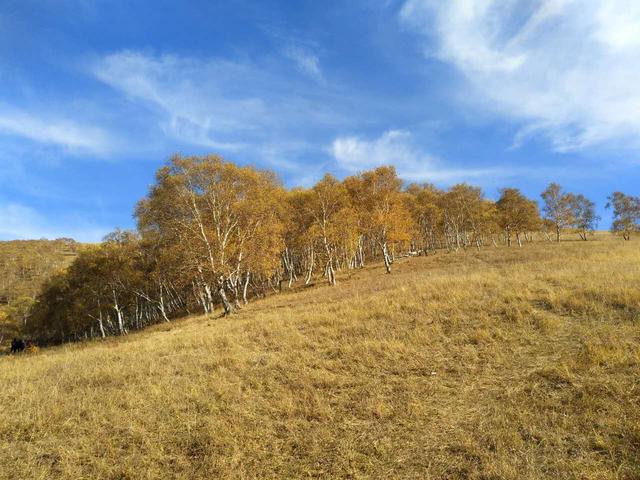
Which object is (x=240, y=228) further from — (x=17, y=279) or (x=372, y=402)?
(x=17, y=279)

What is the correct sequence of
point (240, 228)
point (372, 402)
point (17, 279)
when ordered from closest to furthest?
point (372, 402) < point (240, 228) < point (17, 279)

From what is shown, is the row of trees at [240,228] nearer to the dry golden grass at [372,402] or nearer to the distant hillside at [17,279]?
the distant hillside at [17,279]

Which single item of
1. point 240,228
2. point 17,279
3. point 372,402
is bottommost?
point 372,402

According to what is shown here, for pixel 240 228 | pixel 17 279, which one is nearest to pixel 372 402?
pixel 240 228

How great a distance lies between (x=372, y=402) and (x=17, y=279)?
165970mm

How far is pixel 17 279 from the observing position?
422 ft

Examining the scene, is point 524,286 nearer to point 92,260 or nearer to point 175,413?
point 175,413

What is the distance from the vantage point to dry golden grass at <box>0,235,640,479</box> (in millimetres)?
6516

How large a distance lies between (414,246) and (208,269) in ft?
211

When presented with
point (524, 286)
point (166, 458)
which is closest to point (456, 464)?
point (166, 458)

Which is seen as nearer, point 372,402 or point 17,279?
point 372,402

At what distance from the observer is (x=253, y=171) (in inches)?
1341

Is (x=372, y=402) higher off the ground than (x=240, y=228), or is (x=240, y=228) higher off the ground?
(x=240, y=228)

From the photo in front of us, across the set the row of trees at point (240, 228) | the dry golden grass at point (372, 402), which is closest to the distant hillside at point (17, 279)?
the row of trees at point (240, 228)
